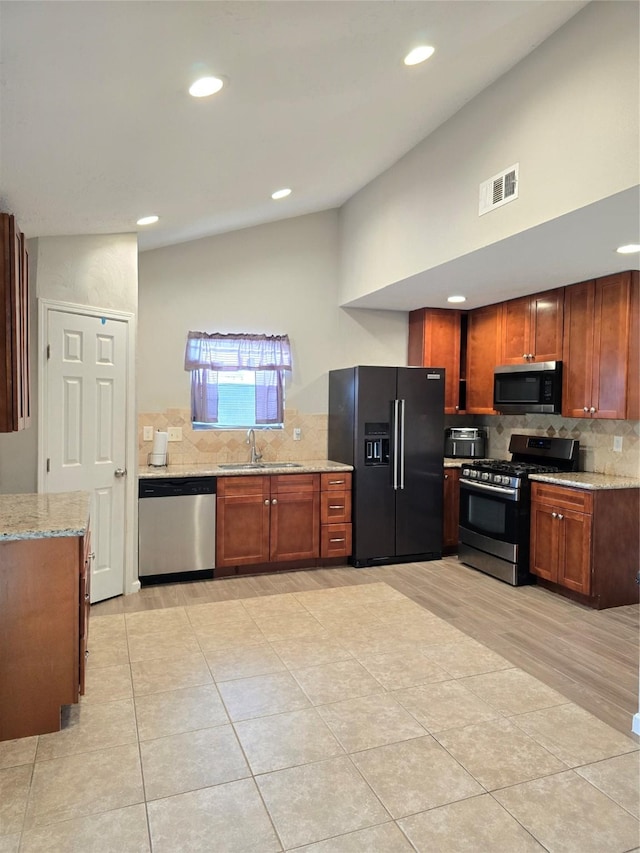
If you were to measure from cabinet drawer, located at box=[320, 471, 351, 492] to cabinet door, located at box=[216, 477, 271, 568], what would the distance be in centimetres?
50

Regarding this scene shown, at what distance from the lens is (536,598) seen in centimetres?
418

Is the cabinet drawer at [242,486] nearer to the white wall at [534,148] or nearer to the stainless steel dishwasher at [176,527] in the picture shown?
the stainless steel dishwasher at [176,527]

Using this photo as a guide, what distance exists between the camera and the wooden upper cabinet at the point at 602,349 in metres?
3.97

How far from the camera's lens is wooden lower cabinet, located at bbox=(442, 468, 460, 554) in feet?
17.5

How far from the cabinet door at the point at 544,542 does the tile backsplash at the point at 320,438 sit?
642mm

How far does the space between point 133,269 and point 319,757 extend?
3.30 meters

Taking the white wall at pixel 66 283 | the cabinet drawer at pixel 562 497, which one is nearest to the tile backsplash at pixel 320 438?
the cabinet drawer at pixel 562 497

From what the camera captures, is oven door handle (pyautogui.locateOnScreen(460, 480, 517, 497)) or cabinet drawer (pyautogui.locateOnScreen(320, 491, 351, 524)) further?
cabinet drawer (pyautogui.locateOnScreen(320, 491, 351, 524))

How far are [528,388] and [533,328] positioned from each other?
0.53 meters

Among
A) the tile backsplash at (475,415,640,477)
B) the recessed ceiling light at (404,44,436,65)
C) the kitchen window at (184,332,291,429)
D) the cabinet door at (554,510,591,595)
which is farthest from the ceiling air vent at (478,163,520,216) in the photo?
the kitchen window at (184,332,291,429)

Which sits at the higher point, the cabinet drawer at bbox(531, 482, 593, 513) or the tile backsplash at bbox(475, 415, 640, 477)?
the tile backsplash at bbox(475, 415, 640, 477)

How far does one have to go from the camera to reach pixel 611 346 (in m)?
4.09

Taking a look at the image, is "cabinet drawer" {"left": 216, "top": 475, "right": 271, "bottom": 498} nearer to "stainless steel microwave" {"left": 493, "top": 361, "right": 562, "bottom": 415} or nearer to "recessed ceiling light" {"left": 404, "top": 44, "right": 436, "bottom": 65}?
"stainless steel microwave" {"left": 493, "top": 361, "right": 562, "bottom": 415}

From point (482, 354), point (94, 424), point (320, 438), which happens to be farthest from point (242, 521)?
point (482, 354)
